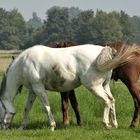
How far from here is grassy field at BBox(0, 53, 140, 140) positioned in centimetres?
855

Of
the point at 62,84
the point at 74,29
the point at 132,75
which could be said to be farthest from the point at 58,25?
the point at 62,84

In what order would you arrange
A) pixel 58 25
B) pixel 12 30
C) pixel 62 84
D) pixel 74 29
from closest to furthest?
pixel 62 84 → pixel 74 29 → pixel 58 25 → pixel 12 30

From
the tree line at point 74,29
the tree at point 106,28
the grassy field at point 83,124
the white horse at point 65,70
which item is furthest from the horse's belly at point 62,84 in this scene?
the tree at point 106,28

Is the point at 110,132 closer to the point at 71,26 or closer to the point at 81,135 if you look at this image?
the point at 81,135

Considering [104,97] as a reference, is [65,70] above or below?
above

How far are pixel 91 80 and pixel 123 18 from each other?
126 m

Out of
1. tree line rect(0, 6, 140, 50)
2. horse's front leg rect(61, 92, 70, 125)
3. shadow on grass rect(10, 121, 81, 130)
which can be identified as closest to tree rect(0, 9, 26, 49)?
tree line rect(0, 6, 140, 50)

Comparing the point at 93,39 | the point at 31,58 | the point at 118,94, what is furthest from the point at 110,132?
the point at 93,39

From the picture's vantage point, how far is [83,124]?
1040 cm

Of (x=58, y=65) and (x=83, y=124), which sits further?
(x=83, y=124)

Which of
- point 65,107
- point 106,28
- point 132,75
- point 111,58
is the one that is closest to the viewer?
point 111,58

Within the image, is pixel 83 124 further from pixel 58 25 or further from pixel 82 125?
Answer: pixel 58 25

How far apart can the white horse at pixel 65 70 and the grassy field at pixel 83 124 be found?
1.49 ft

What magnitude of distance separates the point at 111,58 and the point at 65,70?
3.20ft
